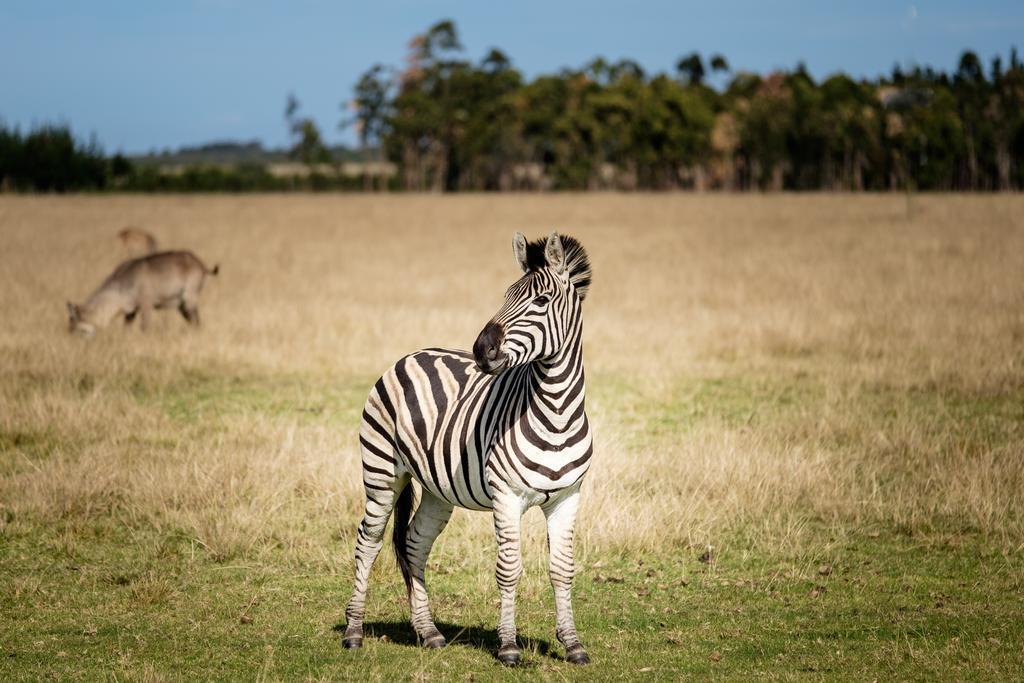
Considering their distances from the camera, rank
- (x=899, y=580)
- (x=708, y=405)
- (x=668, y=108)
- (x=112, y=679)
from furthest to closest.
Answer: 1. (x=668, y=108)
2. (x=708, y=405)
3. (x=899, y=580)
4. (x=112, y=679)

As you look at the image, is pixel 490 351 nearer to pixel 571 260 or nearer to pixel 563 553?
pixel 571 260

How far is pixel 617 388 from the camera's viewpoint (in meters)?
14.7

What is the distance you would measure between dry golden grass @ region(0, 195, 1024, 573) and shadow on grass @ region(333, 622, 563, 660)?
1.32 m

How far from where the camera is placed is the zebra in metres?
5.48

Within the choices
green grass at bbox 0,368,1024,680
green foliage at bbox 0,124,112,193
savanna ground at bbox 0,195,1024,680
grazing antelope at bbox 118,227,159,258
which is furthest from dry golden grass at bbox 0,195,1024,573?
green foliage at bbox 0,124,112,193

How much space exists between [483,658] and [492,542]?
2.36 metres

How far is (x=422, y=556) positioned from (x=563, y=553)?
1031 millimetres

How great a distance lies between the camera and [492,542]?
8.56 m

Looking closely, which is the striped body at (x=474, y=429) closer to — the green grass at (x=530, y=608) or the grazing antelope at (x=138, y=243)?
the green grass at (x=530, y=608)

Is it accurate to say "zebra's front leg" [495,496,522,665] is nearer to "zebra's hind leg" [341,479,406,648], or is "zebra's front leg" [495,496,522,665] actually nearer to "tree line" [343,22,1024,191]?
"zebra's hind leg" [341,479,406,648]

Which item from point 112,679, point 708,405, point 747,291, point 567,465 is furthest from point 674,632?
point 747,291

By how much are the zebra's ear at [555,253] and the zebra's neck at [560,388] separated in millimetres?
318

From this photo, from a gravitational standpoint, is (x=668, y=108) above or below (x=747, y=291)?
above

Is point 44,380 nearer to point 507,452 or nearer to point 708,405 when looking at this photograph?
point 708,405
